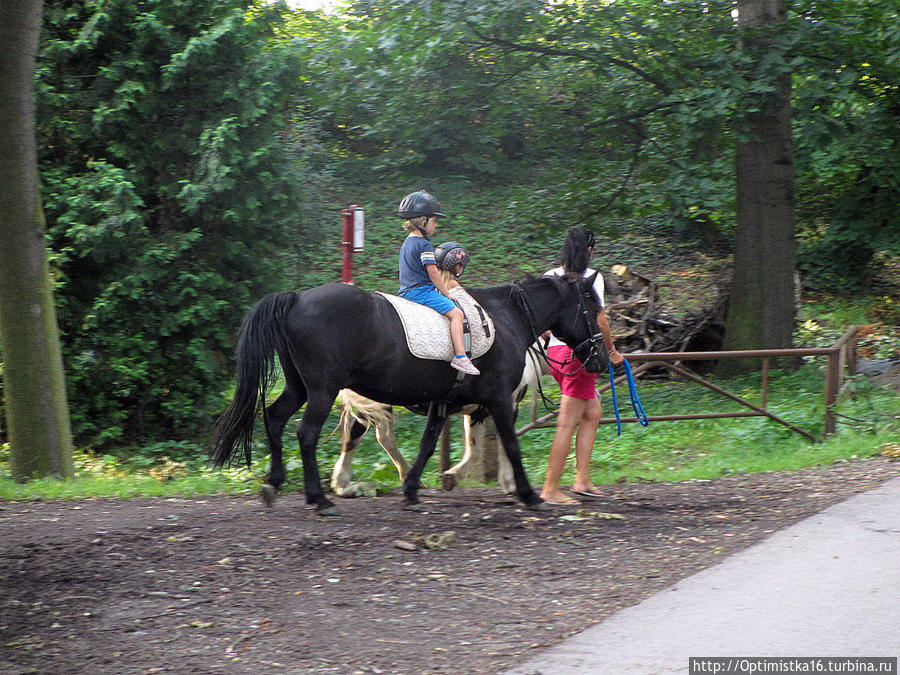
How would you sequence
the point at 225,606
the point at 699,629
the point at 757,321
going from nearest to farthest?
1. the point at 699,629
2. the point at 225,606
3. the point at 757,321

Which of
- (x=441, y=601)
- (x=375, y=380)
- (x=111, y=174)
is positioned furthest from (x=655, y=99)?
(x=441, y=601)

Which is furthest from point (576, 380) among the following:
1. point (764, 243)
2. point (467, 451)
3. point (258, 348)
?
point (764, 243)

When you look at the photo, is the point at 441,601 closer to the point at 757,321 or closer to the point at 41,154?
the point at 41,154

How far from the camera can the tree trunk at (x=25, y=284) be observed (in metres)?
8.16

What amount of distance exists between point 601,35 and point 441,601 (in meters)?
11.0

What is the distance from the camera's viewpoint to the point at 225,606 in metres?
4.62

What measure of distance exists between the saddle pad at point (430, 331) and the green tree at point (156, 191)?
5.27 metres

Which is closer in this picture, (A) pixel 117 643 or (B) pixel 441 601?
(A) pixel 117 643

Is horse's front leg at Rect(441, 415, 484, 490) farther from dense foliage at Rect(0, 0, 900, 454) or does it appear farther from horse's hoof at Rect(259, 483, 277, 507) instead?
dense foliage at Rect(0, 0, 900, 454)

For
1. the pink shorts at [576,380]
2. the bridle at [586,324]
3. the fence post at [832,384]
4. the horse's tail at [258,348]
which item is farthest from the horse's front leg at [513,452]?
the fence post at [832,384]

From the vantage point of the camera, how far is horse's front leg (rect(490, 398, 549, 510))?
6.85m

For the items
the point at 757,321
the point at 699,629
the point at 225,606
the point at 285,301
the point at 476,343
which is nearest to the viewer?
the point at 699,629

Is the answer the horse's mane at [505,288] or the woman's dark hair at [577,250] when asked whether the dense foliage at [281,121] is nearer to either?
the horse's mane at [505,288]

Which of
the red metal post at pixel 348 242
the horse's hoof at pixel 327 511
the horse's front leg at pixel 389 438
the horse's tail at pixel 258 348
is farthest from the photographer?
the red metal post at pixel 348 242
